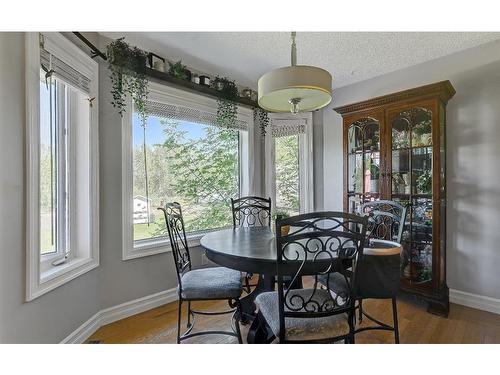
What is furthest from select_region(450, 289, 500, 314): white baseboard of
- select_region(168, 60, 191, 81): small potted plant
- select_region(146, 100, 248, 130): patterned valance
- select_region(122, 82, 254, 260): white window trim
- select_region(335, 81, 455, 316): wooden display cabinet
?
select_region(168, 60, 191, 81): small potted plant

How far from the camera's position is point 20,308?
1.37 m

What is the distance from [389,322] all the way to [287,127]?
97.8 inches

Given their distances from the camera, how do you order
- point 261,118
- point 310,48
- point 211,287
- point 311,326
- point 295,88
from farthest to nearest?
point 261,118, point 310,48, point 211,287, point 295,88, point 311,326

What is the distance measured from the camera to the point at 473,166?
7.63ft

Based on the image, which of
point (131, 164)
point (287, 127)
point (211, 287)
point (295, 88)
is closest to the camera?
point (295, 88)

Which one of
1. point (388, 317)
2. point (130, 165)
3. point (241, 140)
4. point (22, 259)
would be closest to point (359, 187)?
point (388, 317)

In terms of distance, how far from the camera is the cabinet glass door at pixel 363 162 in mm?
2697

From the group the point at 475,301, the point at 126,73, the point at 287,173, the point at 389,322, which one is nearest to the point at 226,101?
the point at 126,73

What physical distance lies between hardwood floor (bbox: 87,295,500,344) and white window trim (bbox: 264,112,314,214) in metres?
1.51

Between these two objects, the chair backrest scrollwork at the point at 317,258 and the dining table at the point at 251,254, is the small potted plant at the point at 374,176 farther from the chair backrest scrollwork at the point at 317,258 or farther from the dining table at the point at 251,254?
the chair backrest scrollwork at the point at 317,258

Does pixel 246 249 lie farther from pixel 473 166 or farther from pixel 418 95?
pixel 473 166

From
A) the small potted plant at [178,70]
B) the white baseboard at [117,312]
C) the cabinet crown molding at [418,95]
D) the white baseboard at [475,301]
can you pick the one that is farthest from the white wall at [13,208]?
the white baseboard at [475,301]

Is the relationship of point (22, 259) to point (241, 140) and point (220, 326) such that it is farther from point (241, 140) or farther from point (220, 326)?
point (241, 140)
